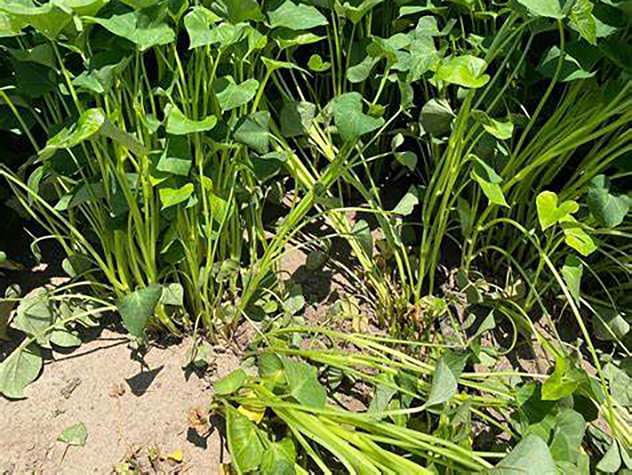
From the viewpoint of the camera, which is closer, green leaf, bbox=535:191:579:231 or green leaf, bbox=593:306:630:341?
green leaf, bbox=535:191:579:231

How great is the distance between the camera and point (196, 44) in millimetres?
846

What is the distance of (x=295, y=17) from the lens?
1.03m

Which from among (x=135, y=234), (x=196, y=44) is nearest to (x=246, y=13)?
(x=196, y=44)

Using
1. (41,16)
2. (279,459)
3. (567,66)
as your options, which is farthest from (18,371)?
(567,66)

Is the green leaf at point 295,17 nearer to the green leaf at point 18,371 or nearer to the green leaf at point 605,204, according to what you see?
the green leaf at point 605,204

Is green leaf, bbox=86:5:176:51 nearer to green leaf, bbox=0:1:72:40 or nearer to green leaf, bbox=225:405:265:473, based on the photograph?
green leaf, bbox=0:1:72:40

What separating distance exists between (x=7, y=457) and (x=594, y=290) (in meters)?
1.10

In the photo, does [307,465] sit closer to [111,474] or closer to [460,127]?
[111,474]

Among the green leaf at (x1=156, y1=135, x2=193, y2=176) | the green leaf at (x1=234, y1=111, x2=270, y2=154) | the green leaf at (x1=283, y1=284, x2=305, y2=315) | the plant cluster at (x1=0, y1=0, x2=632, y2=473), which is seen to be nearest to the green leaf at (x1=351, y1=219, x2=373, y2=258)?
the plant cluster at (x1=0, y1=0, x2=632, y2=473)

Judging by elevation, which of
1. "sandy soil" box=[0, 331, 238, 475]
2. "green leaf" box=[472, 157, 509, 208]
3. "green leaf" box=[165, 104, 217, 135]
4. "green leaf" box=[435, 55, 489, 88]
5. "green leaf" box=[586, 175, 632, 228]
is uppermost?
"green leaf" box=[435, 55, 489, 88]

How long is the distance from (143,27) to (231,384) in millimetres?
526

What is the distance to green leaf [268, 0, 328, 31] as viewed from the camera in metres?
1.01

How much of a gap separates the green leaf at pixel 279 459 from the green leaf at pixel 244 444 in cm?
1

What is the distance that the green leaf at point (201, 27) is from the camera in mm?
853
